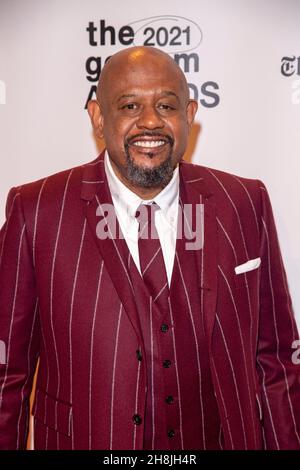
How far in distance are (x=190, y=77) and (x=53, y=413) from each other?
112 centimetres

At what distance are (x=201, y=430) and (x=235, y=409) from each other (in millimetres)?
98

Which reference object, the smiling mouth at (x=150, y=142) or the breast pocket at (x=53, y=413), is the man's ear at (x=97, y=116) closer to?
the smiling mouth at (x=150, y=142)

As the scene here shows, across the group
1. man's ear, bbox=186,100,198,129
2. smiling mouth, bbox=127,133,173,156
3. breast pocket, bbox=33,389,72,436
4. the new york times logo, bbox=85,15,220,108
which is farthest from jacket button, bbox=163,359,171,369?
the new york times logo, bbox=85,15,220,108

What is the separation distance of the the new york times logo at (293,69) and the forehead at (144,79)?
0.66 m

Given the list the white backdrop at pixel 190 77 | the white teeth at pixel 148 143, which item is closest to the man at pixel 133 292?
the white teeth at pixel 148 143

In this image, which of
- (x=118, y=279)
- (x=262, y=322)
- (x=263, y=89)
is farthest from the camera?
(x=263, y=89)

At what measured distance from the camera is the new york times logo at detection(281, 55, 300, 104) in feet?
6.25

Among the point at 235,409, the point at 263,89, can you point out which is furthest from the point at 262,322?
the point at 263,89

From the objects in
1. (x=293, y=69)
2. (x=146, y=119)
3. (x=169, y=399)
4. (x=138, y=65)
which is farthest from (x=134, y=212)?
(x=293, y=69)

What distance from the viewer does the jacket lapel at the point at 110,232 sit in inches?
53.1

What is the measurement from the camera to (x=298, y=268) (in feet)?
6.57

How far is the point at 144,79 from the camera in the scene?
1354 millimetres

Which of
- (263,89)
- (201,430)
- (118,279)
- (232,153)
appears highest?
(263,89)

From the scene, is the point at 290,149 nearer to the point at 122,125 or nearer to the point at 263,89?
Result: the point at 263,89
